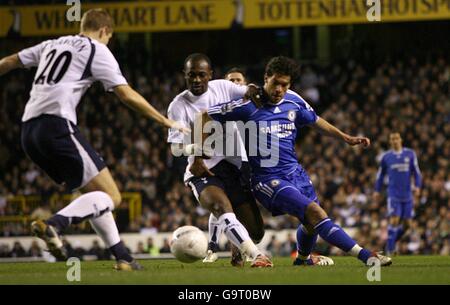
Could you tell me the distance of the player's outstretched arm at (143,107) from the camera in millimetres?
7812

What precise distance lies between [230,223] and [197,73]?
5.80ft

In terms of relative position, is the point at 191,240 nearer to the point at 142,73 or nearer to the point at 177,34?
the point at 142,73

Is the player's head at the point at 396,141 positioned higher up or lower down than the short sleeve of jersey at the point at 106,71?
lower down

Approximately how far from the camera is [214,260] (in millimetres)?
11258

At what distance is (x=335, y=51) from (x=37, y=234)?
827 inches

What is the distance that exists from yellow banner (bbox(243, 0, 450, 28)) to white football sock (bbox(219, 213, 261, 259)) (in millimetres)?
13523

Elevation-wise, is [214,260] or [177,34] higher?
[177,34]

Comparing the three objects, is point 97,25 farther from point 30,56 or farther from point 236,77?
point 236,77

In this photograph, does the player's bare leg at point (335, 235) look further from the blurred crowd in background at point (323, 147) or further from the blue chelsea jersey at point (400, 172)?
the blurred crowd in background at point (323, 147)

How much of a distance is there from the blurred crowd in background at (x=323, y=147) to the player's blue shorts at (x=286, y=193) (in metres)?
9.58

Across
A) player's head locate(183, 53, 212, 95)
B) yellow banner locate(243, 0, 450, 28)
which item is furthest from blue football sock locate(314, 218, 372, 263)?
yellow banner locate(243, 0, 450, 28)

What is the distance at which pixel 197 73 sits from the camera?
9.85m

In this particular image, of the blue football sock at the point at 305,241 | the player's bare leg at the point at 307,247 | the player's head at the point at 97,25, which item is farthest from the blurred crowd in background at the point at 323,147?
the player's head at the point at 97,25

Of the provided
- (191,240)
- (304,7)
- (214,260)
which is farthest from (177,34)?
(191,240)
